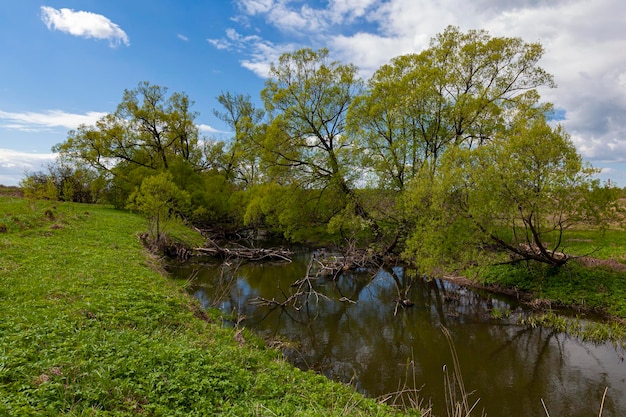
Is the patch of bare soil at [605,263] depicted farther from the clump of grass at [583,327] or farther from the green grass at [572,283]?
the clump of grass at [583,327]

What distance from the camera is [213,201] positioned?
3709 centimetres

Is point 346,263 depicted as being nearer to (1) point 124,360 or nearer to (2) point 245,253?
(2) point 245,253

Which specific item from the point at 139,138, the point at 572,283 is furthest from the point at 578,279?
the point at 139,138

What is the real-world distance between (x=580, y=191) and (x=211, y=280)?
59.7 feet

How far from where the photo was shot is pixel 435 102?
23172 mm

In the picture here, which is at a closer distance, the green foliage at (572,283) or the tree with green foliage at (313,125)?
the green foliage at (572,283)

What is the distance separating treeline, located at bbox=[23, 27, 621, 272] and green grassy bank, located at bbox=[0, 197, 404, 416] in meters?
11.6

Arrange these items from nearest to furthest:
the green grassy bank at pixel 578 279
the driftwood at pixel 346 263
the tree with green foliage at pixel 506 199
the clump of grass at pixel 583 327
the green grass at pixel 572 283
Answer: the clump of grass at pixel 583 327, the tree with green foliage at pixel 506 199, the green grass at pixel 572 283, the green grassy bank at pixel 578 279, the driftwood at pixel 346 263

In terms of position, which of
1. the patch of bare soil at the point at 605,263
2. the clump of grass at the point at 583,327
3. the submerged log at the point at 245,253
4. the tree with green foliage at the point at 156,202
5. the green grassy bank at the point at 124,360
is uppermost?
the tree with green foliage at the point at 156,202

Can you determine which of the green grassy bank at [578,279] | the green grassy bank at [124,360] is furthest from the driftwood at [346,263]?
the green grassy bank at [124,360]

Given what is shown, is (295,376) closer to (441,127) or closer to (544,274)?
(544,274)

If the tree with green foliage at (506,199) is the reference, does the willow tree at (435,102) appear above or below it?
above

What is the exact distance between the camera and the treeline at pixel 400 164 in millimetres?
14797

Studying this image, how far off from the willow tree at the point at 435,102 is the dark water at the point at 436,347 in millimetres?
9599
